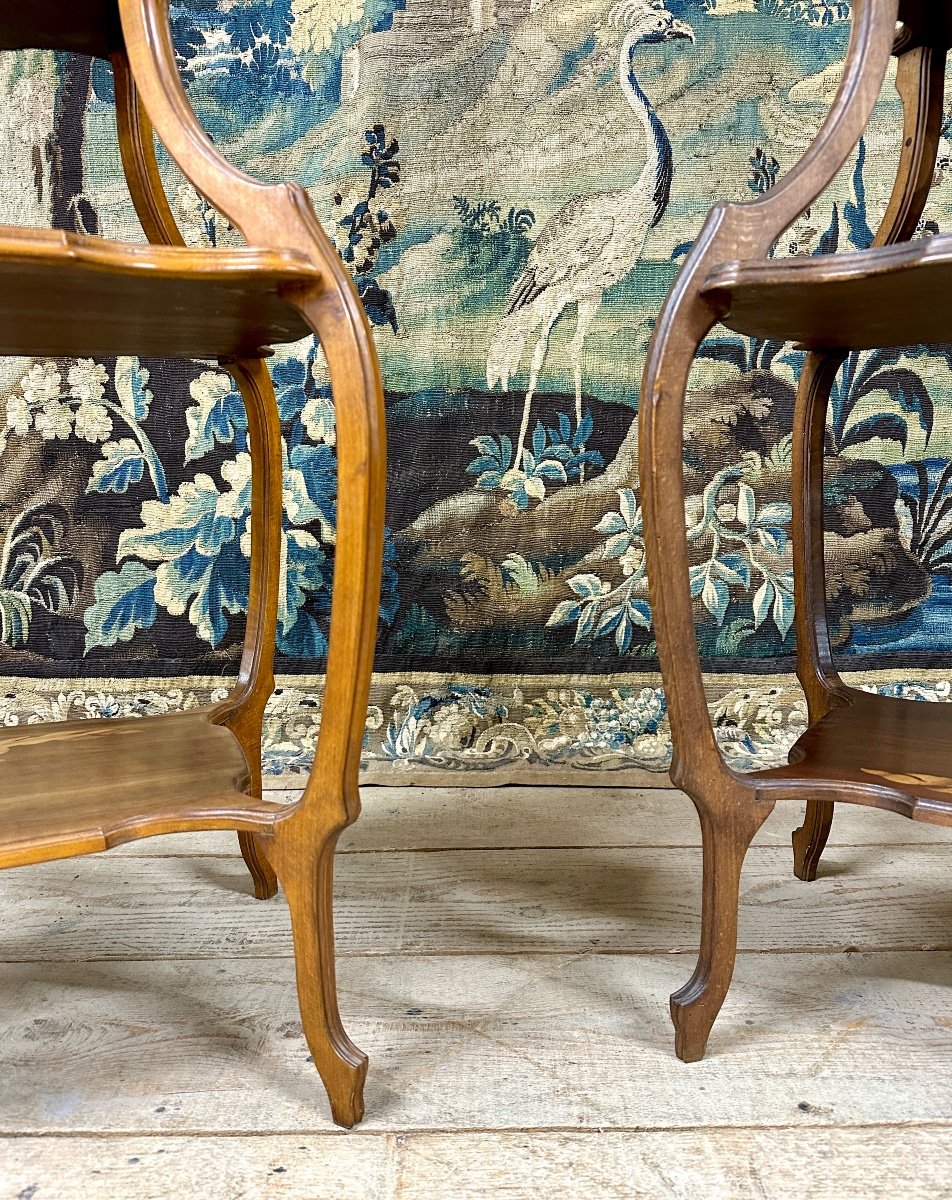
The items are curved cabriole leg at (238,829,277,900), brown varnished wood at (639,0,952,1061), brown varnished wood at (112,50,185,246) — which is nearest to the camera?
brown varnished wood at (639,0,952,1061)

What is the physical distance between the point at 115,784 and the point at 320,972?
0.72 ft

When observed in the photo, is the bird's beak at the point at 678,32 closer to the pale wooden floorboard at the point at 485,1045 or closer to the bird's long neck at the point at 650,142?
the bird's long neck at the point at 650,142

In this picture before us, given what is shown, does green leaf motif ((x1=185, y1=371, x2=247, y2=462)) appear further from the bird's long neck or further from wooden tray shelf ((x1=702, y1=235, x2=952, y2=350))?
wooden tray shelf ((x1=702, y1=235, x2=952, y2=350))

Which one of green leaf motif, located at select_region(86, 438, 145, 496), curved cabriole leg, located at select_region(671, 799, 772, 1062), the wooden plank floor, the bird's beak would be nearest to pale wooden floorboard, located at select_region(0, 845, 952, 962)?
the wooden plank floor

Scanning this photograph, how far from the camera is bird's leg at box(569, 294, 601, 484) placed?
1457mm

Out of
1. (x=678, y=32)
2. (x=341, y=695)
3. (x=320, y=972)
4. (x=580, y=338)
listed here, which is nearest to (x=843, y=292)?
(x=341, y=695)

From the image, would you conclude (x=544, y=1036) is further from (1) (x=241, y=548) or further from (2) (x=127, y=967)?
(1) (x=241, y=548)

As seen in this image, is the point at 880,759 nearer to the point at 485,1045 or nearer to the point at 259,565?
the point at 485,1045

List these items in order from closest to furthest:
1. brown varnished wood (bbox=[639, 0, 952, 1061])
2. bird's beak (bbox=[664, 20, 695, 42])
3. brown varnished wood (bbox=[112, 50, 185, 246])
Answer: brown varnished wood (bbox=[639, 0, 952, 1061])
brown varnished wood (bbox=[112, 50, 185, 246])
bird's beak (bbox=[664, 20, 695, 42])

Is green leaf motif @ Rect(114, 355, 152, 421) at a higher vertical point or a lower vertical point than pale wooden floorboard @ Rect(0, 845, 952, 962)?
higher

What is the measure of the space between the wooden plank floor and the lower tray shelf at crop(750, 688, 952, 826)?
209 millimetres

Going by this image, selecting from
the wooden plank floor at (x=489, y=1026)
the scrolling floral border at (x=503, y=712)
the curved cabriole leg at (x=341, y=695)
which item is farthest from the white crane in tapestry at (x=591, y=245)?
the curved cabriole leg at (x=341, y=695)

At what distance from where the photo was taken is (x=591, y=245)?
1.45 m

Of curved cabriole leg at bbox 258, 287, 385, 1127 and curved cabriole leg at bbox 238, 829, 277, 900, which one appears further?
curved cabriole leg at bbox 238, 829, 277, 900
